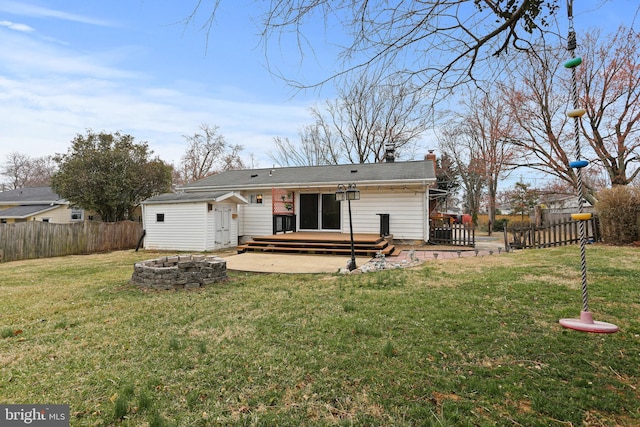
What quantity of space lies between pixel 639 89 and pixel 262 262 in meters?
14.6

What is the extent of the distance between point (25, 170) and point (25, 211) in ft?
76.5

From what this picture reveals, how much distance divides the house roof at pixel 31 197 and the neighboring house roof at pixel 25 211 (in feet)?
1.29

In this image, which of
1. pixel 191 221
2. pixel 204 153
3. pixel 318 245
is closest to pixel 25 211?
pixel 204 153

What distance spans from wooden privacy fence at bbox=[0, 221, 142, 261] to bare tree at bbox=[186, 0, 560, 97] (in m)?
14.3

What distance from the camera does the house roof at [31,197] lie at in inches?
836

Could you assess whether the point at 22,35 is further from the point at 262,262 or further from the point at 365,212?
the point at 365,212

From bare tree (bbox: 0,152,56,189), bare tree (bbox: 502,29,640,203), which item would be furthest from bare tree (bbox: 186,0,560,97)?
bare tree (bbox: 0,152,56,189)

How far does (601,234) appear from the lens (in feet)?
31.7

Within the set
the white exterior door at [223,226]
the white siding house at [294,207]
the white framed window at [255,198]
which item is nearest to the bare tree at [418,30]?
the white siding house at [294,207]

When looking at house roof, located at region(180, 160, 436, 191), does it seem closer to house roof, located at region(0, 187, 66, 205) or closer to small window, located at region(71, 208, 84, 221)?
small window, located at region(71, 208, 84, 221)

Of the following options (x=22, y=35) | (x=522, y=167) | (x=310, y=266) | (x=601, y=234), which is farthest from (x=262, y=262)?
(x=522, y=167)

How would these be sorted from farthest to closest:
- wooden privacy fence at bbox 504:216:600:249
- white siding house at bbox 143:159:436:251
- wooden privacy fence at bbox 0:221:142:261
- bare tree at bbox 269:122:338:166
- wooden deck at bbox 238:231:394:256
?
bare tree at bbox 269:122:338:166, white siding house at bbox 143:159:436:251, wooden privacy fence at bbox 0:221:142:261, wooden deck at bbox 238:231:394:256, wooden privacy fence at bbox 504:216:600:249

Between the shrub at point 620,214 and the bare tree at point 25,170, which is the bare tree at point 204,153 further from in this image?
the shrub at point 620,214

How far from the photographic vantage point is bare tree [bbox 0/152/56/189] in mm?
→ 36125
